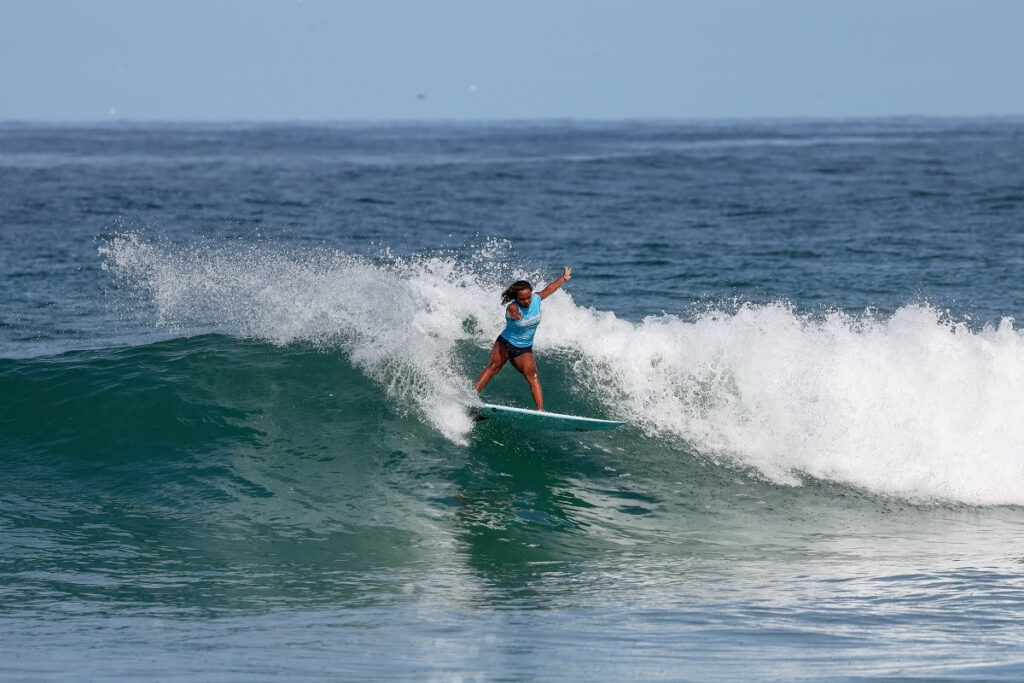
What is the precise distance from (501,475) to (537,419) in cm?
72

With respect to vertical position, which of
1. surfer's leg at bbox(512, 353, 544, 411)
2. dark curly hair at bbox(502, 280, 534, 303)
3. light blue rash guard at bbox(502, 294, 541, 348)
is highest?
dark curly hair at bbox(502, 280, 534, 303)

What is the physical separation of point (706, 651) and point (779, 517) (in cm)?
394

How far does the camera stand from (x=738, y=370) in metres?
14.0

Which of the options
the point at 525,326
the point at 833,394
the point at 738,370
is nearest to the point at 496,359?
the point at 525,326

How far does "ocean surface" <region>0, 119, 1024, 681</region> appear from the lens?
7.79m

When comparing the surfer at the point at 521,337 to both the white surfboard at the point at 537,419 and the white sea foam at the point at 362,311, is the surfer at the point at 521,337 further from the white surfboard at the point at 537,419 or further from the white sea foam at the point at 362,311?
the white sea foam at the point at 362,311

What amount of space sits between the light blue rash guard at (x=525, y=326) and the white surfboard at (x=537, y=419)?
725 millimetres

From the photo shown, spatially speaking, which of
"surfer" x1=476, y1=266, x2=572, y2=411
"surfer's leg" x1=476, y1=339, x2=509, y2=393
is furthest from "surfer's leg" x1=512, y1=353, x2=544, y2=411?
"surfer's leg" x1=476, y1=339, x2=509, y2=393

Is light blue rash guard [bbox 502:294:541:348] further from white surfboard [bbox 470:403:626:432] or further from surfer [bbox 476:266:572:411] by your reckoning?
white surfboard [bbox 470:403:626:432]

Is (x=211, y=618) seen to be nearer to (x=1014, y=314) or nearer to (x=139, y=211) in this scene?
(x=1014, y=314)

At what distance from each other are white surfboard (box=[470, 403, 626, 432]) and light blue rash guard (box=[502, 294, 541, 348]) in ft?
2.38

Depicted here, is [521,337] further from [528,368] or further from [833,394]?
[833,394]

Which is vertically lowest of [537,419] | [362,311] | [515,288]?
[537,419]

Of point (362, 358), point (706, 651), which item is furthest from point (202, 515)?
point (706, 651)
